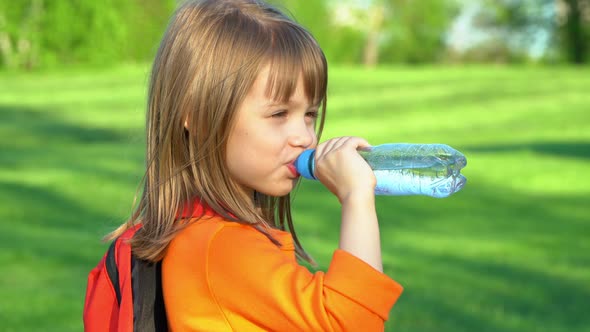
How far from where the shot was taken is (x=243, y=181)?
7.98 ft

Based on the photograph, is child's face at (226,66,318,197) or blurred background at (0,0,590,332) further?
blurred background at (0,0,590,332)

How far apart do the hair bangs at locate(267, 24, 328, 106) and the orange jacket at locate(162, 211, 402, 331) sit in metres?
0.35

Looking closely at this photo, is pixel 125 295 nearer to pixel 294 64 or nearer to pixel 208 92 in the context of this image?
pixel 208 92

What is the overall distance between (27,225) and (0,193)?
1726mm

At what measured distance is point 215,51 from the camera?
2.41 metres

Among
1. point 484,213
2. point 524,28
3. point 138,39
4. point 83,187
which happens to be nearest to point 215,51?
point 484,213

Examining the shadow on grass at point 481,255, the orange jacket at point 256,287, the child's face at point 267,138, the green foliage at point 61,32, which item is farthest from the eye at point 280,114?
the green foliage at point 61,32

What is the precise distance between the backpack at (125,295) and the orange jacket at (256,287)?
5 centimetres

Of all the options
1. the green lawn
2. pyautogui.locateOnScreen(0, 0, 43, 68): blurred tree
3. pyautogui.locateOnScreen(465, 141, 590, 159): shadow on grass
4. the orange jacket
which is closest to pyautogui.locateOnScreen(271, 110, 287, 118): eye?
the orange jacket

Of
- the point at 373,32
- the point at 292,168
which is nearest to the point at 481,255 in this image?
the point at 292,168

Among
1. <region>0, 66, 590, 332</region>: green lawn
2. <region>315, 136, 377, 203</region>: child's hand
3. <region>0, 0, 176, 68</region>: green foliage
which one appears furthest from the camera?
<region>0, 0, 176, 68</region>: green foliage

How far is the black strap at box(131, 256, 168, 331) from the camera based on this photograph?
2.30 metres

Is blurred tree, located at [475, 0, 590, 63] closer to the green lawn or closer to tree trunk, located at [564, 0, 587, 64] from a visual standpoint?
tree trunk, located at [564, 0, 587, 64]

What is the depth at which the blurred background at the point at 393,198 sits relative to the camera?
21.2 feet
